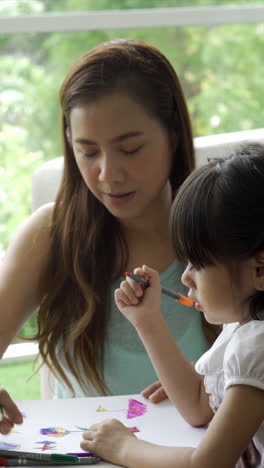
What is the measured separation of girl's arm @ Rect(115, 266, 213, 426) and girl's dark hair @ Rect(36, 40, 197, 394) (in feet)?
1.13

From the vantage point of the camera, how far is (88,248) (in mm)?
1619

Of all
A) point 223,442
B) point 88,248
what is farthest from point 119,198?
point 223,442

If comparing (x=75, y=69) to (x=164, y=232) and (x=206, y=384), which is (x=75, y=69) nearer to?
(x=164, y=232)

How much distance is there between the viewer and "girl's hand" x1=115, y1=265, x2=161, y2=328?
1244 mm

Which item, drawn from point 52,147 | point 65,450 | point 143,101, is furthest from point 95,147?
point 52,147

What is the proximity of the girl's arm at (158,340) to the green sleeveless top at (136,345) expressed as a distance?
0.35m

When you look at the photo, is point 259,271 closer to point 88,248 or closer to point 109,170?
point 109,170

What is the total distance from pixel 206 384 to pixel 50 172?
838mm

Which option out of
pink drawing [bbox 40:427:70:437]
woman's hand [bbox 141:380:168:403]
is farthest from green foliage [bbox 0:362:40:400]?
pink drawing [bbox 40:427:70:437]

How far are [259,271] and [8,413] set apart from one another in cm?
41

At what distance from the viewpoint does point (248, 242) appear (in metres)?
1.03

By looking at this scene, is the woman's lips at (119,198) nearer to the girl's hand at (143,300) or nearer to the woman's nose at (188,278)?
the girl's hand at (143,300)

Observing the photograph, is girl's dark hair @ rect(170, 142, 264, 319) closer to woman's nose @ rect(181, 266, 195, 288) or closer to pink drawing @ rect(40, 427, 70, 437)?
woman's nose @ rect(181, 266, 195, 288)

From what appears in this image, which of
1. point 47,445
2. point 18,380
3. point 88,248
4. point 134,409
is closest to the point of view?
point 47,445
